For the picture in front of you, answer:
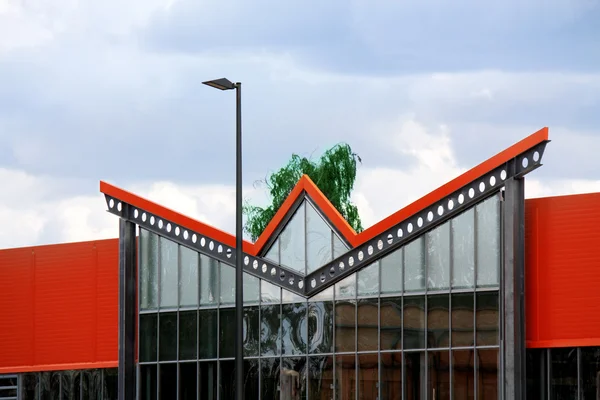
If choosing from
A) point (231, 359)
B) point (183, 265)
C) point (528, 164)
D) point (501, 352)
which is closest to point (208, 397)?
point (231, 359)

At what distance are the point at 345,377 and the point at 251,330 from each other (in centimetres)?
392

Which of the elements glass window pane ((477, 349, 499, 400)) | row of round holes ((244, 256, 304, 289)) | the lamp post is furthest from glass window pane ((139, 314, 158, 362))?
the lamp post

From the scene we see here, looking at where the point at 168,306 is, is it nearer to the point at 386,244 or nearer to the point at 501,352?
the point at 386,244

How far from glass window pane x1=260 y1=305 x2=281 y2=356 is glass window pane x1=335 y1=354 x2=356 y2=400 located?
232cm

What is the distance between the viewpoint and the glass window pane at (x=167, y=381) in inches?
1751

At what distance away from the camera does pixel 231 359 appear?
141 ft

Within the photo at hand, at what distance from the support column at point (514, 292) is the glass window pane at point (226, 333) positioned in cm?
993

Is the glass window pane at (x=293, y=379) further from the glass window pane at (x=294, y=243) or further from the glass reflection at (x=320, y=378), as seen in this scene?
the glass window pane at (x=294, y=243)

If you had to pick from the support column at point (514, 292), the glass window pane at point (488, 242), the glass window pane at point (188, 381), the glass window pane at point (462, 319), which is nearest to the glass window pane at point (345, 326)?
the glass window pane at point (462, 319)

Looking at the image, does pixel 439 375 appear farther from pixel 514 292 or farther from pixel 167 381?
pixel 167 381

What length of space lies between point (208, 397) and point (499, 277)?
11.5m

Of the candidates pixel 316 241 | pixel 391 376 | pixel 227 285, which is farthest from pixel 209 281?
pixel 391 376

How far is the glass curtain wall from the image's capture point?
37594 mm

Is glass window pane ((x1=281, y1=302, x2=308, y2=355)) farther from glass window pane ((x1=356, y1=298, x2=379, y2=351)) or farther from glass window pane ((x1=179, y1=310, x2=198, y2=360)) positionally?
glass window pane ((x1=179, y1=310, x2=198, y2=360))
